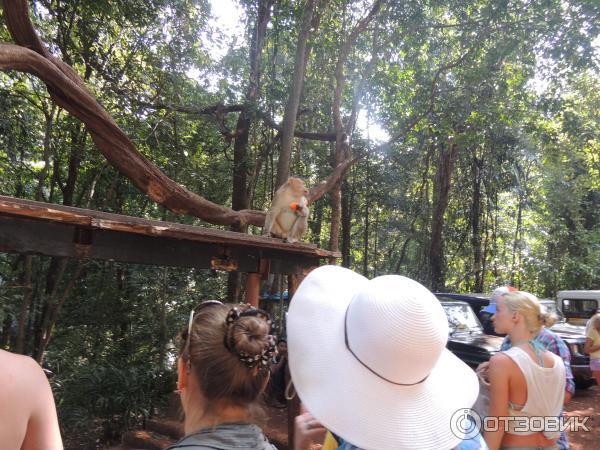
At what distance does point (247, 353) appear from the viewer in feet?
3.83

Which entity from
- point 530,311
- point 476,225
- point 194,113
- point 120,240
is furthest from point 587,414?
point 476,225

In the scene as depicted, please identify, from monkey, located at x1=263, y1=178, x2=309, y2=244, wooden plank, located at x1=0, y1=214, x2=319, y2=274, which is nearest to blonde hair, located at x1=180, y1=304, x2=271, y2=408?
wooden plank, located at x1=0, y1=214, x2=319, y2=274

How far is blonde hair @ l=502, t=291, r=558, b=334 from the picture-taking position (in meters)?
2.01

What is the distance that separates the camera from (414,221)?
1493 cm

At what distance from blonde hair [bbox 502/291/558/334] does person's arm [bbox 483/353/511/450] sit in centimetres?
25

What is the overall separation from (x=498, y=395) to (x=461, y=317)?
573cm

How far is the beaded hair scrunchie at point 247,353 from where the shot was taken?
117 centimetres

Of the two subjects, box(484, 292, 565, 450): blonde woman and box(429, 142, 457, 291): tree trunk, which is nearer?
box(484, 292, 565, 450): blonde woman

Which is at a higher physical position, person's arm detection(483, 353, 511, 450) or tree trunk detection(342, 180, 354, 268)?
tree trunk detection(342, 180, 354, 268)

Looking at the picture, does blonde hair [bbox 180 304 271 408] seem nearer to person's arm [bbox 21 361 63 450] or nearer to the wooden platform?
person's arm [bbox 21 361 63 450]

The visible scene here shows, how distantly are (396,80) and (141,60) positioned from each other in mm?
5410

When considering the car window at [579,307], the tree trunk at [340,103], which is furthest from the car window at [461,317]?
the car window at [579,307]

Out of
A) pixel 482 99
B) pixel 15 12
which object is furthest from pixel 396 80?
pixel 15 12

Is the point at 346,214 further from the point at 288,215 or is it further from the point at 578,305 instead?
the point at 288,215
